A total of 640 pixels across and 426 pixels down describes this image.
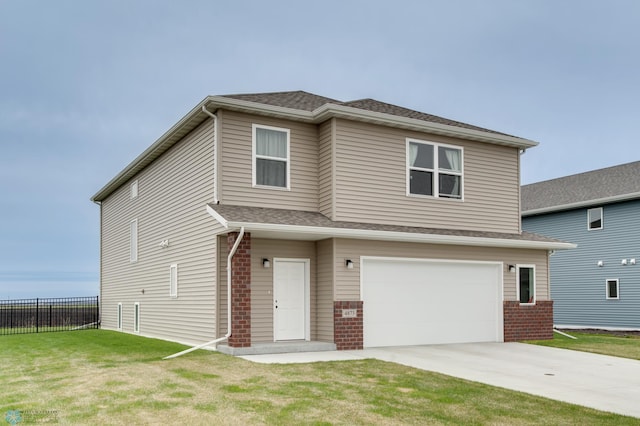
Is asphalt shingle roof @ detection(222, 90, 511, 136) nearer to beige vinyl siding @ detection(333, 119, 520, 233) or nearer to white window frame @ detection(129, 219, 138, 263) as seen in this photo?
beige vinyl siding @ detection(333, 119, 520, 233)

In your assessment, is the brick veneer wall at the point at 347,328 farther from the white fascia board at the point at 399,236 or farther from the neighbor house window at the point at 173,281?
the neighbor house window at the point at 173,281

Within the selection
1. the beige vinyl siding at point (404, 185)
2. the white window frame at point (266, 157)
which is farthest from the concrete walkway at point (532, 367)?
the white window frame at point (266, 157)

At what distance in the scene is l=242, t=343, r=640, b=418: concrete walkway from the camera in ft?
28.9

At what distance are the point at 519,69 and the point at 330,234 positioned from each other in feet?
44.0

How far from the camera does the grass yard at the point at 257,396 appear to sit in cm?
709

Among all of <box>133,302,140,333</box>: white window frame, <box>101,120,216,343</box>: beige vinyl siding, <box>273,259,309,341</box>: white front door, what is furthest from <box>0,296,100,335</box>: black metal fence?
<box>273,259,309,341</box>: white front door

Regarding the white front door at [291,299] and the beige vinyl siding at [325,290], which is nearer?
the beige vinyl siding at [325,290]

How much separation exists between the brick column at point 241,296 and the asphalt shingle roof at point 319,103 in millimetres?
3796

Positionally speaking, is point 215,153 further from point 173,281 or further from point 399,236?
point 399,236

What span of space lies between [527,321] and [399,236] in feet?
17.6

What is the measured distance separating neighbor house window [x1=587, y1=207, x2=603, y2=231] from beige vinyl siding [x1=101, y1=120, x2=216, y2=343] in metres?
16.7

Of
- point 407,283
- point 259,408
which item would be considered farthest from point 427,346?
point 259,408

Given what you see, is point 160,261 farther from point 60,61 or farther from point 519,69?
point 519,69

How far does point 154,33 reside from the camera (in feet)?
71.2
